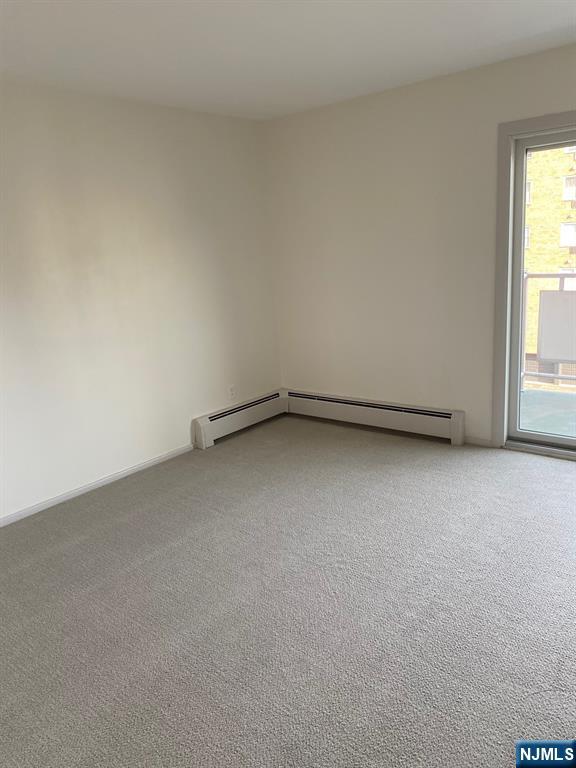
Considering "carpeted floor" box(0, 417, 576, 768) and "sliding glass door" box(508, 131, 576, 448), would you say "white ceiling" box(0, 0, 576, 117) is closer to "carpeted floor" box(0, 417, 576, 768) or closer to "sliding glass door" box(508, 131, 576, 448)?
"sliding glass door" box(508, 131, 576, 448)

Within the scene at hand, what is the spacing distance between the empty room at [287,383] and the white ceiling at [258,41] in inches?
1.0

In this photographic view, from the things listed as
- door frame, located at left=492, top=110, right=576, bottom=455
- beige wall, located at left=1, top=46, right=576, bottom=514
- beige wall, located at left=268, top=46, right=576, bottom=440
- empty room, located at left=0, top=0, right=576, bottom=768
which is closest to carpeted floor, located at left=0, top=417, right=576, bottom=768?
empty room, located at left=0, top=0, right=576, bottom=768

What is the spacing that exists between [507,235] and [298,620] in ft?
9.47

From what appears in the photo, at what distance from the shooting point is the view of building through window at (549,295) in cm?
382

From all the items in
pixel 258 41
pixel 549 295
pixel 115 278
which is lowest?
pixel 549 295

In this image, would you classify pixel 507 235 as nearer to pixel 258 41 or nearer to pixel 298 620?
pixel 258 41

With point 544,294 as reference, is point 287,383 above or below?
below

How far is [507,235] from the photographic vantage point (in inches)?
152

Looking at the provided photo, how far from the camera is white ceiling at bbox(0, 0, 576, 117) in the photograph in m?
2.57

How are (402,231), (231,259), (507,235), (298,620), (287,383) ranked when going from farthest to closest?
(287,383)
(231,259)
(402,231)
(507,235)
(298,620)

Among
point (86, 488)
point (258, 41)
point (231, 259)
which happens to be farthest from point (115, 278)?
point (258, 41)

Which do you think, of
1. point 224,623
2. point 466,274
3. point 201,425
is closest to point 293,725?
point 224,623

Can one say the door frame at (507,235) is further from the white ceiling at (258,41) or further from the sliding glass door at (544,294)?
the white ceiling at (258,41)

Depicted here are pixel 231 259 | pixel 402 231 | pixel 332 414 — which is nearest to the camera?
pixel 402 231
